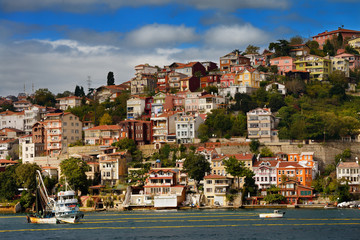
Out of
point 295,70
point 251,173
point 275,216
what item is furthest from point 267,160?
point 295,70

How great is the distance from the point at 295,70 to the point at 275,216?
176ft

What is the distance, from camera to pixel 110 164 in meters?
98.1

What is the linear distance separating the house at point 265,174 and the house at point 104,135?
29.0 metres

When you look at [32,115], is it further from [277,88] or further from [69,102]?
[277,88]

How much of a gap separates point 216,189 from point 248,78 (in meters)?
32.0

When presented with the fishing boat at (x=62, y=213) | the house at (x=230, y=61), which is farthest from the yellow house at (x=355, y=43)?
the fishing boat at (x=62, y=213)

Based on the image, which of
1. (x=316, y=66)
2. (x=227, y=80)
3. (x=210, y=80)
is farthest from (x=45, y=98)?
(x=316, y=66)

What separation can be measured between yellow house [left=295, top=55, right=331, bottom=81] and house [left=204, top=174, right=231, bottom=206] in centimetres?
3931

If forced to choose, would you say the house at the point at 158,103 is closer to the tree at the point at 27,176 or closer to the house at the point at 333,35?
the tree at the point at 27,176

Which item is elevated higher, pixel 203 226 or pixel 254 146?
pixel 254 146

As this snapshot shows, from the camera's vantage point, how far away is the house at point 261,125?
98056 mm

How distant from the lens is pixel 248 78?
115m

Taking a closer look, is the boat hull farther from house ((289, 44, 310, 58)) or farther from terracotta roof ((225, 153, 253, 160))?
house ((289, 44, 310, 58))

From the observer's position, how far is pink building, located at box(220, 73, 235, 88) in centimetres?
11688
